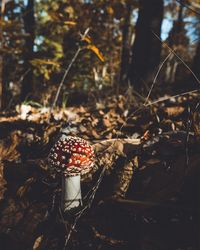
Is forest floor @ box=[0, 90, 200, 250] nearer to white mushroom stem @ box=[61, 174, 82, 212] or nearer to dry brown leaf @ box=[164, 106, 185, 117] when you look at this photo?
white mushroom stem @ box=[61, 174, 82, 212]

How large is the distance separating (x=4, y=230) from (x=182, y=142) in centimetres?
110

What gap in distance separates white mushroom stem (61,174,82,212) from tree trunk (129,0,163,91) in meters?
3.08

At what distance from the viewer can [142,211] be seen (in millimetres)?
1568

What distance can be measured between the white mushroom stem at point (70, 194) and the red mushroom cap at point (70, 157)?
0.17 ft

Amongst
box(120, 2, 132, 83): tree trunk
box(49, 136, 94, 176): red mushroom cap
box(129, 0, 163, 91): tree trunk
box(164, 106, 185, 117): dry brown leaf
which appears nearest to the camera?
box(49, 136, 94, 176): red mushroom cap

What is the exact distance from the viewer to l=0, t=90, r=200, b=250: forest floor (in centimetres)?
152

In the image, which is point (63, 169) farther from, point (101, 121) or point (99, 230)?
point (101, 121)

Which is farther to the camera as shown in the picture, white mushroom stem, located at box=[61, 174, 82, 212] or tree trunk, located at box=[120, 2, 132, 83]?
tree trunk, located at box=[120, 2, 132, 83]

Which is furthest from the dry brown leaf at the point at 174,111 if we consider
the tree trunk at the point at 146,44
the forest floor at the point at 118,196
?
the tree trunk at the point at 146,44

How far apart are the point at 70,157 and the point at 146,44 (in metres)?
3.40

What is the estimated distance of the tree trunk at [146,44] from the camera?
4.77m

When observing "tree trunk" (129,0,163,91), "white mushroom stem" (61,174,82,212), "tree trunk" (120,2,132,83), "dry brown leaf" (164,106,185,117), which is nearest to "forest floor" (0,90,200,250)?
"white mushroom stem" (61,174,82,212)

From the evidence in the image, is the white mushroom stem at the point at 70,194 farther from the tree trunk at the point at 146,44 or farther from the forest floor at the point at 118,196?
the tree trunk at the point at 146,44

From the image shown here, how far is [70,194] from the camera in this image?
1.79 meters
